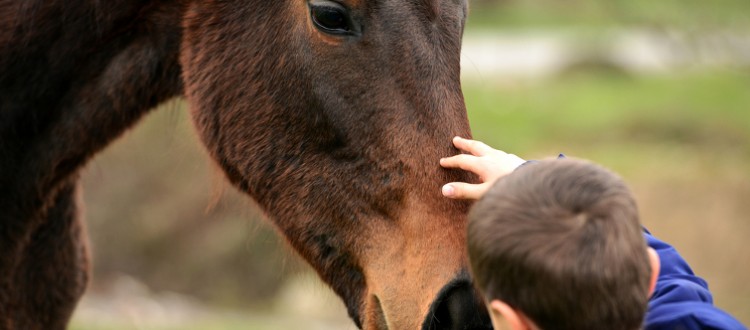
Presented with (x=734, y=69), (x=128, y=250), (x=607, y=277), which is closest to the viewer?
(x=607, y=277)

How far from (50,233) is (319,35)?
1536 mm

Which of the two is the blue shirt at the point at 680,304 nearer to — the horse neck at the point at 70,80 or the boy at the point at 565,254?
the boy at the point at 565,254

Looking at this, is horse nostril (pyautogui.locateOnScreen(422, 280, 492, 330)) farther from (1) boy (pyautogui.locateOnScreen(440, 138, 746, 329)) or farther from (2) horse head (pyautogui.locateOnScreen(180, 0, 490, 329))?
(1) boy (pyautogui.locateOnScreen(440, 138, 746, 329))

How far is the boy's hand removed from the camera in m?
2.88

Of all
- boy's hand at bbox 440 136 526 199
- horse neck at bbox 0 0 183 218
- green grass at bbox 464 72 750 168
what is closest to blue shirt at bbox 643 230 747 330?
boy's hand at bbox 440 136 526 199

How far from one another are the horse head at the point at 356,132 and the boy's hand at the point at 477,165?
0.07 metres

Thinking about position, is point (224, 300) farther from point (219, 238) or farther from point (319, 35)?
point (319, 35)

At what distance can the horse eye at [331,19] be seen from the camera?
3.13 meters

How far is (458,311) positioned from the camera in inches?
113

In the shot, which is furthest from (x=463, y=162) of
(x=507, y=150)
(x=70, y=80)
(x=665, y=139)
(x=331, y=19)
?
(x=665, y=139)

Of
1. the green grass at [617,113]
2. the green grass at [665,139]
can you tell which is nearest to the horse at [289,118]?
the green grass at [665,139]

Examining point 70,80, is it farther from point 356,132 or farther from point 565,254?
point 565,254

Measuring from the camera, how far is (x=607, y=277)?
Result: 2229 millimetres

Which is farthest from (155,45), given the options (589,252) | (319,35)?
(589,252)
